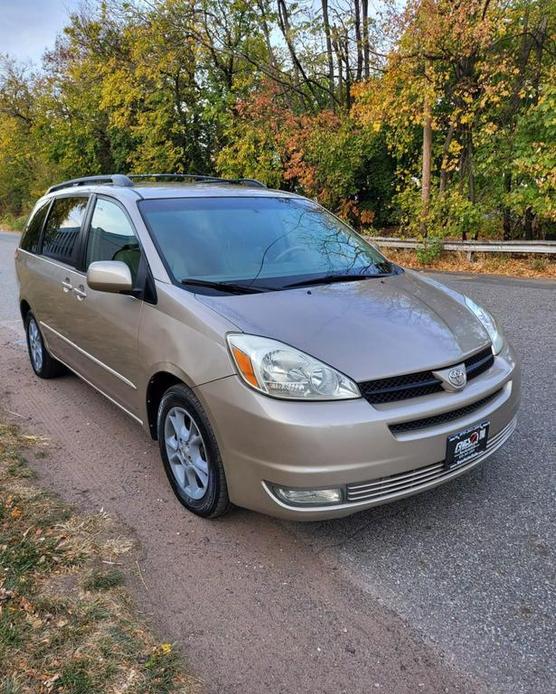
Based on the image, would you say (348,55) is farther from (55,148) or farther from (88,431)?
(55,148)

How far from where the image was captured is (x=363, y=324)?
266 centimetres

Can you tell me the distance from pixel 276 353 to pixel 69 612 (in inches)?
54.0

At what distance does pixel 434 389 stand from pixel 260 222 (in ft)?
5.65

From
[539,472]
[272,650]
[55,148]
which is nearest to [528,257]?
[539,472]

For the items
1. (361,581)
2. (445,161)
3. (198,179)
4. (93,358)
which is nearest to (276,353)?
(361,581)

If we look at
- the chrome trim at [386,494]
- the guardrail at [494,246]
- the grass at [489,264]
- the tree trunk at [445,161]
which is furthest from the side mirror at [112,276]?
the tree trunk at [445,161]

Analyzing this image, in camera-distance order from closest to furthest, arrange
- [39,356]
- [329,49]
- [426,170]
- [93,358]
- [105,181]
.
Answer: [93,358] < [105,181] < [39,356] < [426,170] < [329,49]

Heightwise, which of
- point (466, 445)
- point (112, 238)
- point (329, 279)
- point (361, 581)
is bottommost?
point (361, 581)

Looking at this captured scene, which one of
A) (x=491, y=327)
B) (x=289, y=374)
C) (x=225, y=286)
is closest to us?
(x=289, y=374)

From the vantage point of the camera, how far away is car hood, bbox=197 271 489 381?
8.04 feet

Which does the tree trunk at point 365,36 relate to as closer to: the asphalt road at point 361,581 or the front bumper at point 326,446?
the asphalt road at point 361,581

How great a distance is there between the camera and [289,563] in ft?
8.32

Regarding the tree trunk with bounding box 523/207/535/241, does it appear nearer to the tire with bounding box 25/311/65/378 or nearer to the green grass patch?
the tire with bounding box 25/311/65/378

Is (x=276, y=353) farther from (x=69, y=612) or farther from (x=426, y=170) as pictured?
(x=426, y=170)
